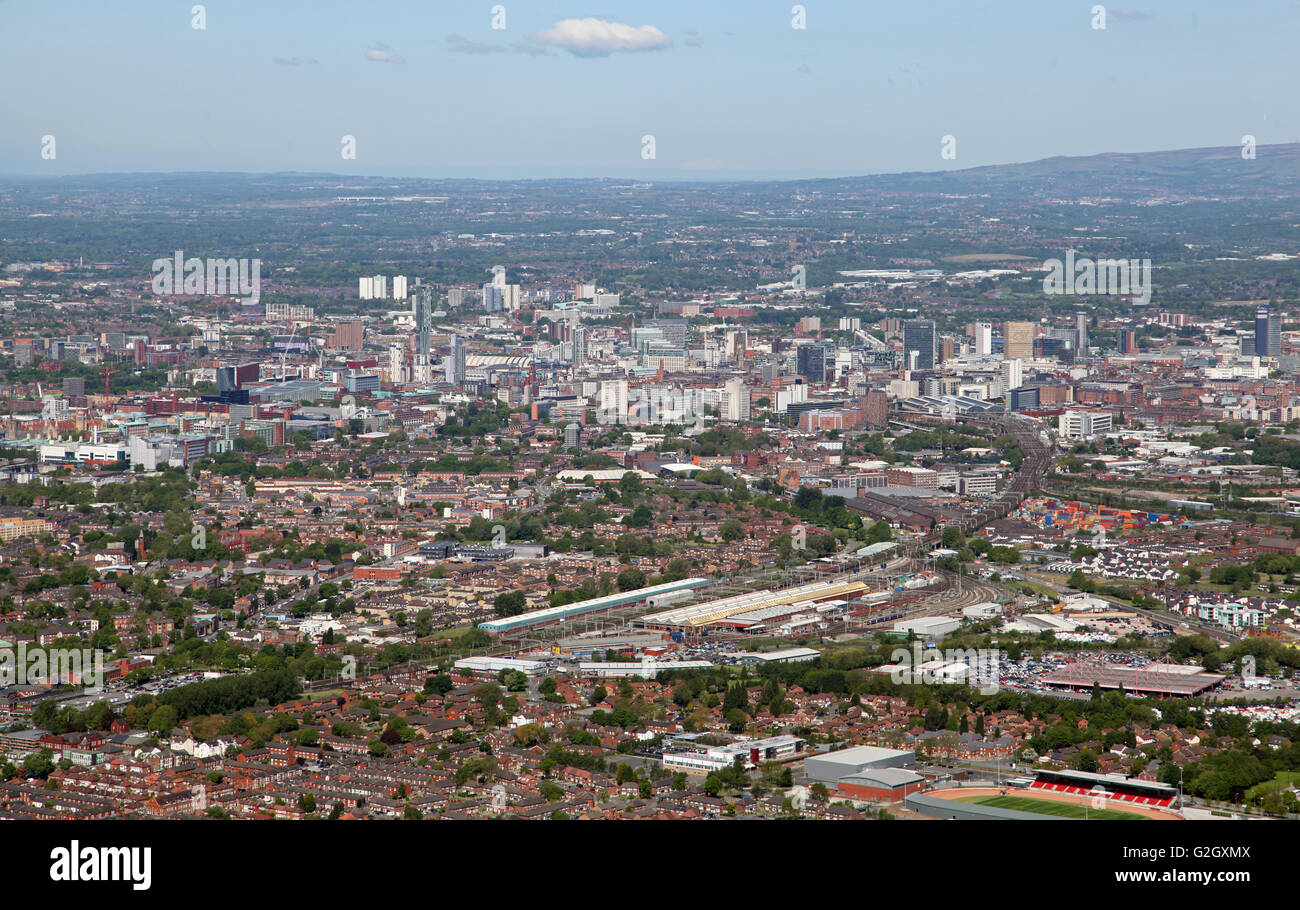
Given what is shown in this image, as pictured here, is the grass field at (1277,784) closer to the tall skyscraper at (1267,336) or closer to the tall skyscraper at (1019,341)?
the tall skyscraper at (1267,336)

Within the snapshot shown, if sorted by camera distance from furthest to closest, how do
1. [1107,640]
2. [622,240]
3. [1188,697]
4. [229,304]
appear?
[622,240] < [229,304] < [1107,640] < [1188,697]

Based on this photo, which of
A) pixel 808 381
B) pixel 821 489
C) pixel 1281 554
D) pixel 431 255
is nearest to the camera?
pixel 1281 554

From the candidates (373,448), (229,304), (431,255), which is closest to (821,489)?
(373,448)

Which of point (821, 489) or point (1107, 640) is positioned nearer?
point (1107, 640)

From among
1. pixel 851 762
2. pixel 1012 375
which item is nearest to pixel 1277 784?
pixel 851 762
